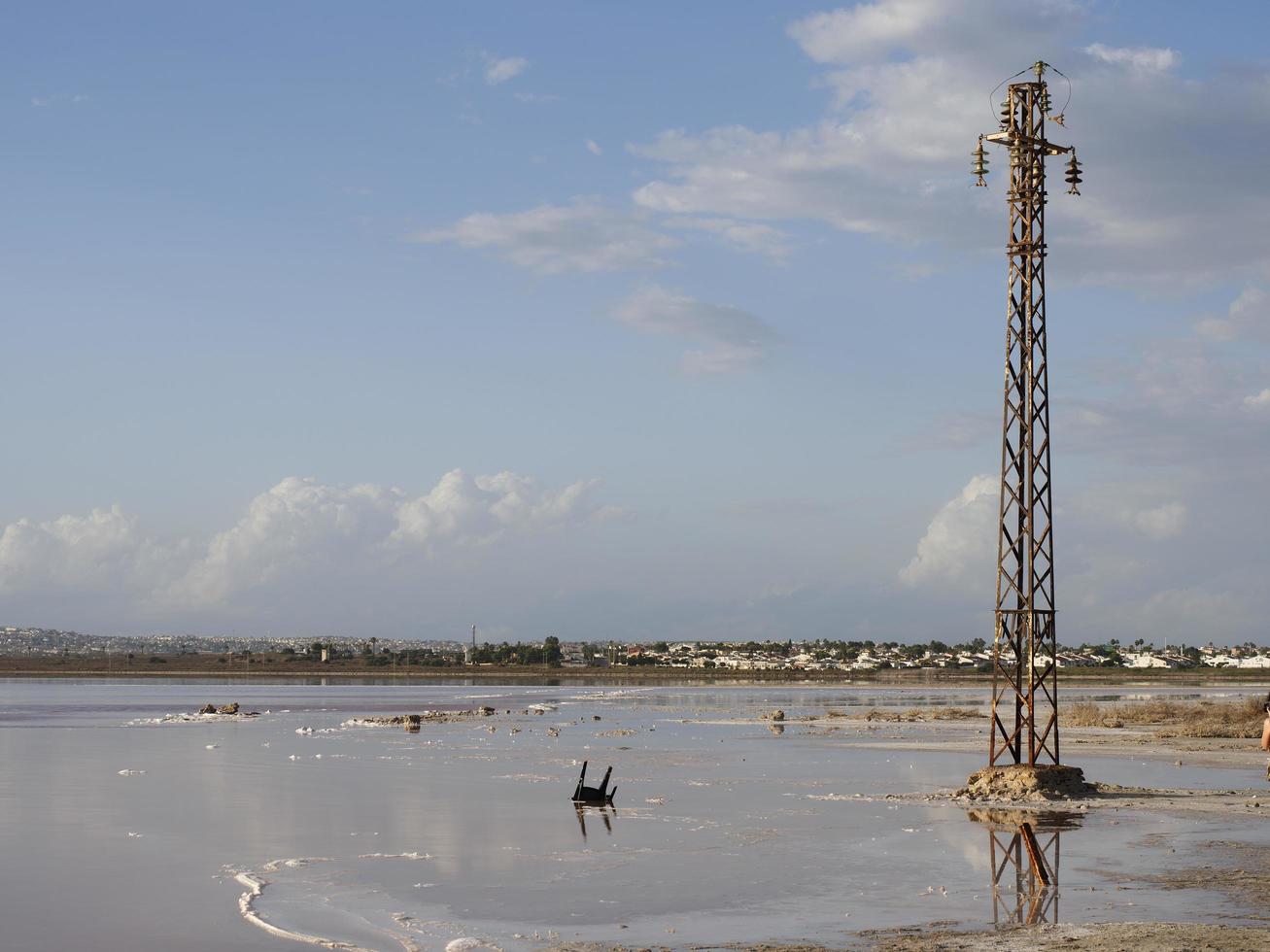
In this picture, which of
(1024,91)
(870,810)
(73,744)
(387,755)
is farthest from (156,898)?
(73,744)

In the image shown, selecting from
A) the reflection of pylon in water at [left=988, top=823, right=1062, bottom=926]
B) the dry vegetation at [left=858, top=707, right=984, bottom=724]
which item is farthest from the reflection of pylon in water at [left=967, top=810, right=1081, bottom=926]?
the dry vegetation at [left=858, top=707, right=984, bottom=724]

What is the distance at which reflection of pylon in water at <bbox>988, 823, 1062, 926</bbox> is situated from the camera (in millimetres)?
18000

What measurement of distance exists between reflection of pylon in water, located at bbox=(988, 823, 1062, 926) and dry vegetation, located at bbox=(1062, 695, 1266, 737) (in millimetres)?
33411

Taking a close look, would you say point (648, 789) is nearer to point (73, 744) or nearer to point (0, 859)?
point (0, 859)

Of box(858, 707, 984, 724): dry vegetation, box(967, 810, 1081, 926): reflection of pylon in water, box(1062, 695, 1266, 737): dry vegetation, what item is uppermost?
box(967, 810, 1081, 926): reflection of pylon in water

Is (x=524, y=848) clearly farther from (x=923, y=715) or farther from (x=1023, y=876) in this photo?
(x=923, y=715)

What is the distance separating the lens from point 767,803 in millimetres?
32250

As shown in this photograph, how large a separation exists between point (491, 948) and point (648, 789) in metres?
19.5

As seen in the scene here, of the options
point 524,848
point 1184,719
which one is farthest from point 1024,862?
point 1184,719

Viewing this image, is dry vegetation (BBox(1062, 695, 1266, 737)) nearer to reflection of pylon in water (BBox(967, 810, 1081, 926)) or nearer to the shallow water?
the shallow water

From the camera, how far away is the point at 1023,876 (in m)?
20.9

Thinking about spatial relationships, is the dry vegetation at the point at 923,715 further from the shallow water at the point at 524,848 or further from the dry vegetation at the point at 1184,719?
the shallow water at the point at 524,848

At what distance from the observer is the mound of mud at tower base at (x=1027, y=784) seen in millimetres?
30281

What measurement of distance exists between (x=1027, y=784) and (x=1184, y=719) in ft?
123
